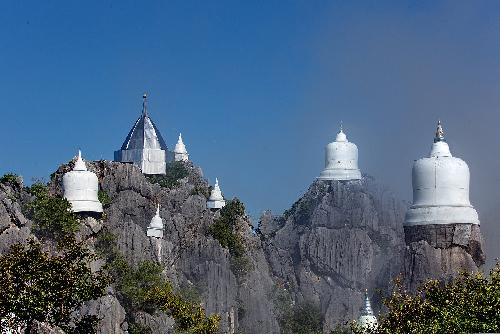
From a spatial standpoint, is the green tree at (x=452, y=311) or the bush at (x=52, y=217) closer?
the green tree at (x=452, y=311)

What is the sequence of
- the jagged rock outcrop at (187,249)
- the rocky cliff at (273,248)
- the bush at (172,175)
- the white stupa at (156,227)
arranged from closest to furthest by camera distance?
the rocky cliff at (273,248) → the jagged rock outcrop at (187,249) → the white stupa at (156,227) → the bush at (172,175)

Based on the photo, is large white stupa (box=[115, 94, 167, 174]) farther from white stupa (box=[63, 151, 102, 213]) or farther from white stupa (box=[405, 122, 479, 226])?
white stupa (box=[405, 122, 479, 226])

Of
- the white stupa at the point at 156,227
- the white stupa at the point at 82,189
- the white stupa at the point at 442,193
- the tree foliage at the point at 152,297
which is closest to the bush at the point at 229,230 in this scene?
the white stupa at the point at 156,227

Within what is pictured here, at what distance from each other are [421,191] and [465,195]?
8.02ft

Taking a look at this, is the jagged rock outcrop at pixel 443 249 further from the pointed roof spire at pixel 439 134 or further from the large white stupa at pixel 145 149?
the large white stupa at pixel 145 149

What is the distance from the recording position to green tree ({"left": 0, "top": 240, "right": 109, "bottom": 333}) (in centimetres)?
3828

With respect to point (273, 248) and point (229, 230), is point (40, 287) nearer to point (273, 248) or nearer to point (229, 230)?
point (229, 230)

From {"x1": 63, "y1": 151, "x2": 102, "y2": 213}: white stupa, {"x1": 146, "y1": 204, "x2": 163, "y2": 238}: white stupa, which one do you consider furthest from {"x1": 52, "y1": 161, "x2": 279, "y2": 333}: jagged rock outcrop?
{"x1": 63, "y1": 151, "x2": 102, "y2": 213}: white stupa

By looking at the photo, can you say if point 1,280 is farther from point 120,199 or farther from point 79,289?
point 120,199

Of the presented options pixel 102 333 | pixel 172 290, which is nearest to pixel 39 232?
pixel 172 290

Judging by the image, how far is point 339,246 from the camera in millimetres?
86000

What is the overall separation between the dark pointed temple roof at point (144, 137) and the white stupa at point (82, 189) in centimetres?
3652

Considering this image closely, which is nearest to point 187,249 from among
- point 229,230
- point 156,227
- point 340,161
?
point 156,227

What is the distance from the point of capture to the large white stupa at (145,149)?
360 feet
